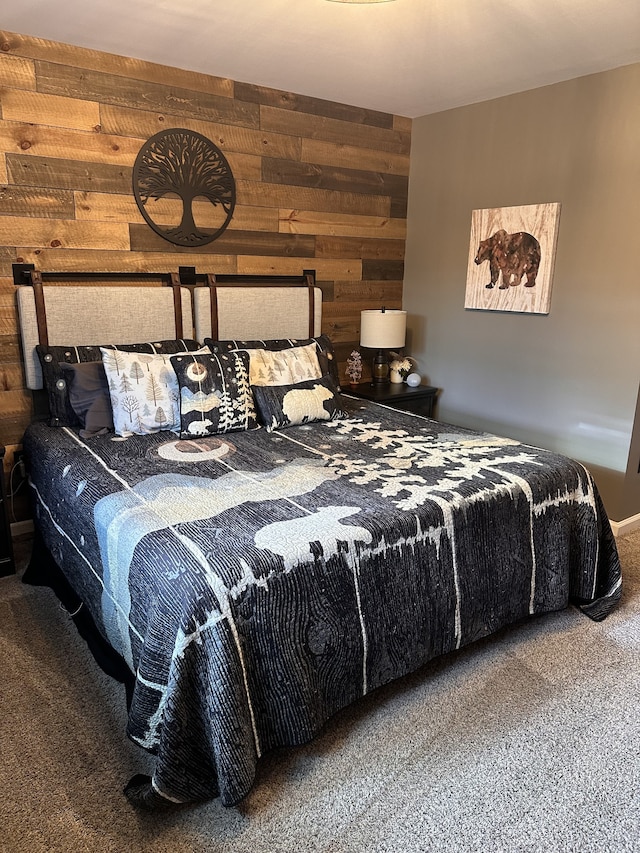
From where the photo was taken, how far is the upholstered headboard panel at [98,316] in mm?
2979

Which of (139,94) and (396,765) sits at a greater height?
(139,94)

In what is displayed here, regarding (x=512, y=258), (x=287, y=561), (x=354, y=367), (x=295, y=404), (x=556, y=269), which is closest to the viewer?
(x=287, y=561)

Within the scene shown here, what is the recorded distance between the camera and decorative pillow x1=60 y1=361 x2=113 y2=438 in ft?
9.27

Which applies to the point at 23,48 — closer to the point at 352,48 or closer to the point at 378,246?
the point at 352,48

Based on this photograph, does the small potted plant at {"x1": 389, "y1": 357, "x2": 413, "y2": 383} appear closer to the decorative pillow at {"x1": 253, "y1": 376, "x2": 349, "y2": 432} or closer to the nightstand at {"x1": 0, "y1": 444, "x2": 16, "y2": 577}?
the decorative pillow at {"x1": 253, "y1": 376, "x2": 349, "y2": 432}

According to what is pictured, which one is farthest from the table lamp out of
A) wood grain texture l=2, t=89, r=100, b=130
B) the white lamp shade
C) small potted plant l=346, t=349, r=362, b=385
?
wood grain texture l=2, t=89, r=100, b=130

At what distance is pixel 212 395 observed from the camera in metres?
2.91

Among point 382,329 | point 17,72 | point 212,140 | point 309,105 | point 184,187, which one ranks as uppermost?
point 309,105

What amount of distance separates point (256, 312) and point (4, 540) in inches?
72.6

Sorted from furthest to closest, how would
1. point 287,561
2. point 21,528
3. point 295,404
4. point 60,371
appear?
point 21,528 → point 295,404 → point 60,371 → point 287,561

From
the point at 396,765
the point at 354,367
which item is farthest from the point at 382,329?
the point at 396,765

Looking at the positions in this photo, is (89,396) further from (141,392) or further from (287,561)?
(287,561)

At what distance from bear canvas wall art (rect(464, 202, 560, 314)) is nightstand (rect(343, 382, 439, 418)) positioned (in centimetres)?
64

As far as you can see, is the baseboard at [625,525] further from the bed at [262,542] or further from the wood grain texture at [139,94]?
the wood grain texture at [139,94]
